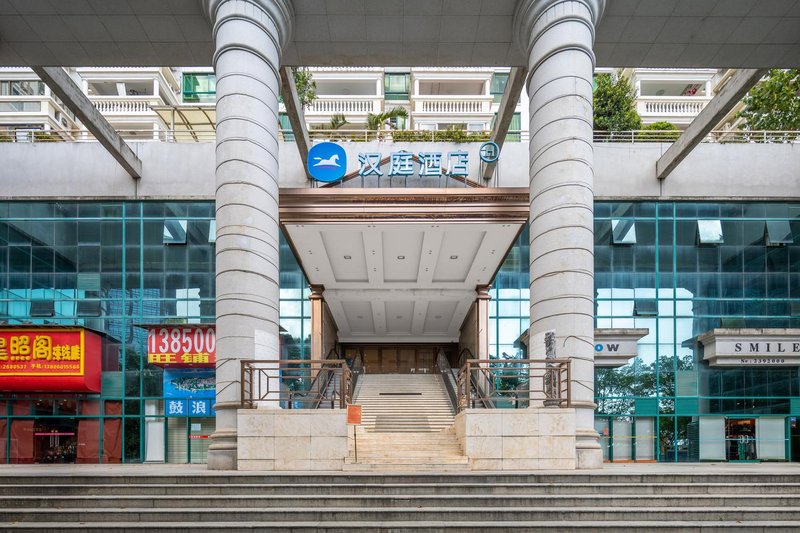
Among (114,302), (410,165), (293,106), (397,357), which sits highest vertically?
(293,106)

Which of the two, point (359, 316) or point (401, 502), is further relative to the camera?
point (359, 316)

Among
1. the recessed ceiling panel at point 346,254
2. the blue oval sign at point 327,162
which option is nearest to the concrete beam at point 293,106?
the blue oval sign at point 327,162

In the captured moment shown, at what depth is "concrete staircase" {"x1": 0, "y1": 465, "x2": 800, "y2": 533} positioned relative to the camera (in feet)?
27.9

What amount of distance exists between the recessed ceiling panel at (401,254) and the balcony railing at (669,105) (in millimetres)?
31988

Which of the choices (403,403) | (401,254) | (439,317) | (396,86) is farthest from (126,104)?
(401,254)

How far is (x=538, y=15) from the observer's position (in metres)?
13.1

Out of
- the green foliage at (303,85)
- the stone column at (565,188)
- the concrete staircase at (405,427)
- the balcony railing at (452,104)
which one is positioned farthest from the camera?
the balcony railing at (452,104)

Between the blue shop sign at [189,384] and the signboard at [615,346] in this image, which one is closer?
the blue shop sign at [189,384]

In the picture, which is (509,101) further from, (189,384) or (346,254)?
(189,384)

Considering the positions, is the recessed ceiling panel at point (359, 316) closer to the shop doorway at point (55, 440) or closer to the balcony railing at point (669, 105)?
the shop doorway at point (55, 440)

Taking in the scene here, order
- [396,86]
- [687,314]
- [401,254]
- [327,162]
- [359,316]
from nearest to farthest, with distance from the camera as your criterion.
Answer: [327,162]
[401,254]
[687,314]
[359,316]
[396,86]

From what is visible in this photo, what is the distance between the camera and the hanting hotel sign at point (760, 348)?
2162 cm

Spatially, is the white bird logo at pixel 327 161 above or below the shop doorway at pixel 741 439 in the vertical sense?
above

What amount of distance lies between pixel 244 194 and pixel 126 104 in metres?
42.5
